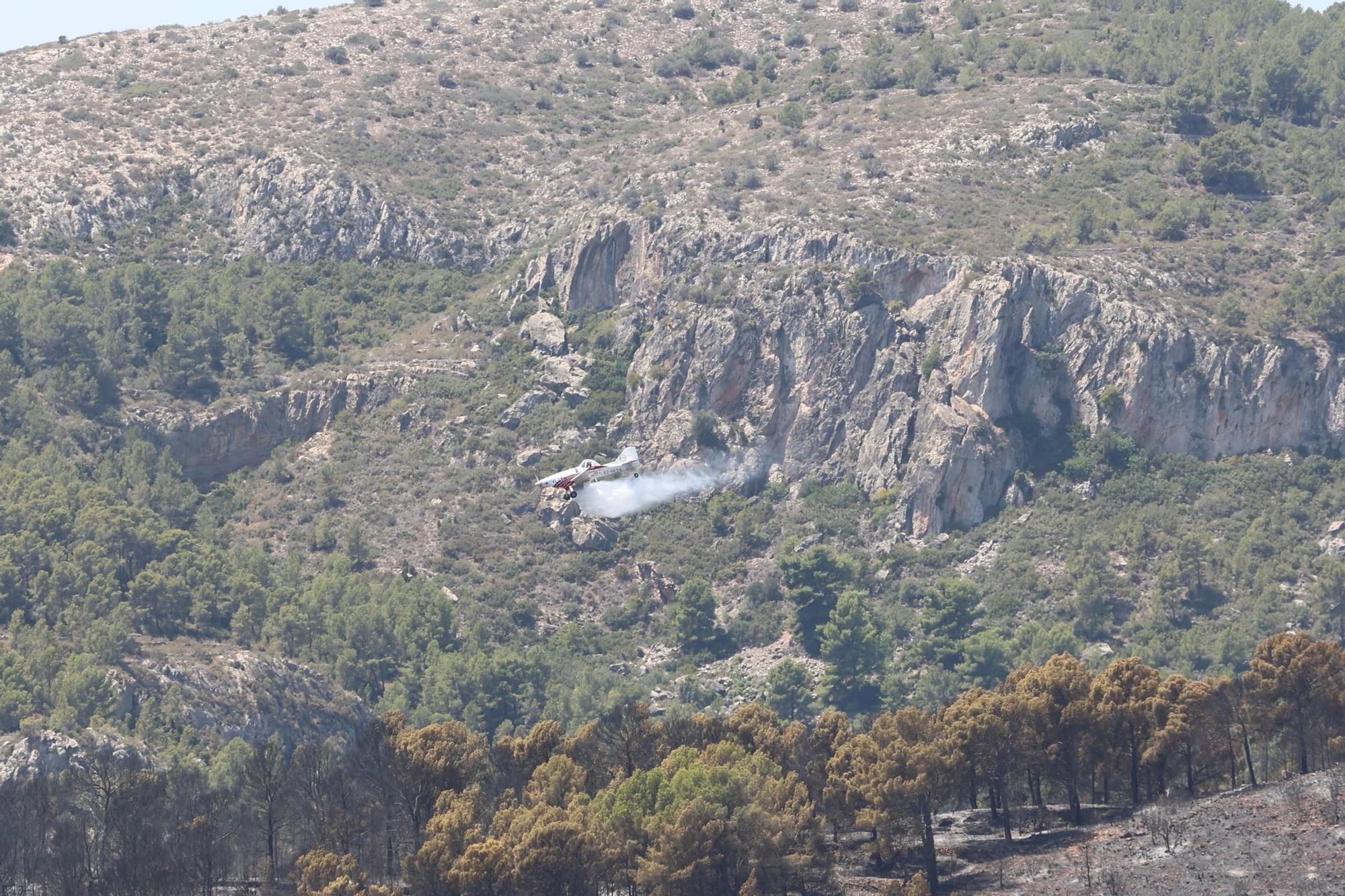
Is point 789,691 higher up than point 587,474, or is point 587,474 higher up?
point 587,474

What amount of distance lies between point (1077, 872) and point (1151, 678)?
23.0 m

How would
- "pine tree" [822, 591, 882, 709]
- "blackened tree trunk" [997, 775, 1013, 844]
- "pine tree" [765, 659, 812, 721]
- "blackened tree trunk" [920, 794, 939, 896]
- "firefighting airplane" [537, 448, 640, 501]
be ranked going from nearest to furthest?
"blackened tree trunk" [920, 794, 939, 896], "blackened tree trunk" [997, 775, 1013, 844], "firefighting airplane" [537, 448, 640, 501], "pine tree" [765, 659, 812, 721], "pine tree" [822, 591, 882, 709]

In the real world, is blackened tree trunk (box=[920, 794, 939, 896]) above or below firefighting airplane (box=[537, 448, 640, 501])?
below

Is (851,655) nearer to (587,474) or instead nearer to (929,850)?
(587,474)

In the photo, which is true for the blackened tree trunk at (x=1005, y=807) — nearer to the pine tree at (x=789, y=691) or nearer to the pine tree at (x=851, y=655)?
the pine tree at (x=789, y=691)

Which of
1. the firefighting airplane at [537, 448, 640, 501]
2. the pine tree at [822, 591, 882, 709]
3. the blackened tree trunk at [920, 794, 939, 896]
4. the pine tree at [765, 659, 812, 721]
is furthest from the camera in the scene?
the pine tree at [822, 591, 882, 709]

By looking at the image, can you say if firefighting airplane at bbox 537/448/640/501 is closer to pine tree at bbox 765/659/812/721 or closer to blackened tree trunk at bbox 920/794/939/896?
pine tree at bbox 765/659/812/721

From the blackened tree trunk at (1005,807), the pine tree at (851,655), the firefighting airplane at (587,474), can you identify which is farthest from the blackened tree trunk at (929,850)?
the pine tree at (851,655)

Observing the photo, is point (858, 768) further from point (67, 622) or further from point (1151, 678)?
point (67, 622)

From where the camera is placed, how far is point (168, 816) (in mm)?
140500

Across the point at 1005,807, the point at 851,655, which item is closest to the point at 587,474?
the point at 1005,807

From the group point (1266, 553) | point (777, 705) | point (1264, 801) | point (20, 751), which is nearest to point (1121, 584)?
point (1266, 553)

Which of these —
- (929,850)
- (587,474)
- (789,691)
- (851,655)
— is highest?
(587,474)

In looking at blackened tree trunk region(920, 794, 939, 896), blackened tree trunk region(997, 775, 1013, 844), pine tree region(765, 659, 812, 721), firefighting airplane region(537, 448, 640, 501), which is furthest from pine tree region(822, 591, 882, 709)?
blackened tree trunk region(920, 794, 939, 896)
